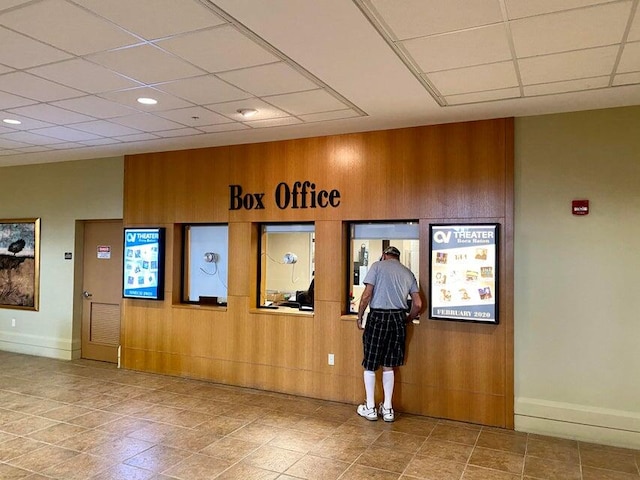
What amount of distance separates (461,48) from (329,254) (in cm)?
278

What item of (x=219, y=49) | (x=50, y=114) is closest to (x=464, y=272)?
(x=219, y=49)

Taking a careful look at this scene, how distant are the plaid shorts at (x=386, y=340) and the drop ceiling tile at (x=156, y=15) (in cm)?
311

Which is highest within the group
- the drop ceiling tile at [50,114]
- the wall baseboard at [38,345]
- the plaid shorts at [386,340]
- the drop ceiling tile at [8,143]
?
the drop ceiling tile at [8,143]

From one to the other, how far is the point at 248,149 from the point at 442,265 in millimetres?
2730

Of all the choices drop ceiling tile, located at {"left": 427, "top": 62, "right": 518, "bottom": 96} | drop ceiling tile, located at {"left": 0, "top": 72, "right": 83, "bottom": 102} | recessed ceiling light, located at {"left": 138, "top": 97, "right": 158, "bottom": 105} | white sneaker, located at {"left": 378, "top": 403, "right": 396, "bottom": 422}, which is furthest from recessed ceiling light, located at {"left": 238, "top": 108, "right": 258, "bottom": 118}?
white sneaker, located at {"left": 378, "top": 403, "right": 396, "bottom": 422}

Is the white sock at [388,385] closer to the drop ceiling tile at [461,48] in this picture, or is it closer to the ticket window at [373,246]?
the ticket window at [373,246]

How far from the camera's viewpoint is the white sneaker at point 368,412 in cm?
468

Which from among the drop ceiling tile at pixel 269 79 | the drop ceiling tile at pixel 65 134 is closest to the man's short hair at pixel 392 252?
the drop ceiling tile at pixel 269 79

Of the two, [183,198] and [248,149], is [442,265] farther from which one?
[183,198]

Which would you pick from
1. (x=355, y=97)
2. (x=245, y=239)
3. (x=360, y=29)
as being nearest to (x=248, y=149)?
(x=245, y=239)

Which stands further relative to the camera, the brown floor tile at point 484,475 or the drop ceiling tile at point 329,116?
the drop ceiling tile at point 329,116

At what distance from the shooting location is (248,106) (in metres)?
4.29

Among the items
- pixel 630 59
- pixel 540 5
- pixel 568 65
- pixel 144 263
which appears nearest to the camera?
pixel 540 5

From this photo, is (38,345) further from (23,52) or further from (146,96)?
(23,52)
